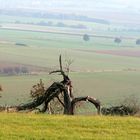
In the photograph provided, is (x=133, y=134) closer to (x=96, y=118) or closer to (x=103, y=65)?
(x=96, y=118)

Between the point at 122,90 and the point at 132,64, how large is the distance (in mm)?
31205

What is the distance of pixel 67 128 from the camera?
12.2 metres

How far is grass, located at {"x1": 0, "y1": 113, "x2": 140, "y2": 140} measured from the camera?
446 inches

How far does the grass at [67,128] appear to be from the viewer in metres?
11.3

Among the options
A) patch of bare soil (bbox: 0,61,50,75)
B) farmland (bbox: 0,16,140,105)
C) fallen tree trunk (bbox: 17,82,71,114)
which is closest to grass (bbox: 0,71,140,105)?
farmland (bbox: 0,16,140,105)

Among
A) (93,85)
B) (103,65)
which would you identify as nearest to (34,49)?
(103,65)

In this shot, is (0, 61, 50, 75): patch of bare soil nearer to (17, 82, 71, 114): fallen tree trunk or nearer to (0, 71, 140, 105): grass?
(0, 71, 140, 105): grass

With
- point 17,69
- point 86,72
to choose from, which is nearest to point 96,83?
point 86,72

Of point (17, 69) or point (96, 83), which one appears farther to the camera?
point (17, 69)

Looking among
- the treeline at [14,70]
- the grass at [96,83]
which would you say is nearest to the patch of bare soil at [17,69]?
the treeline at [14,70]

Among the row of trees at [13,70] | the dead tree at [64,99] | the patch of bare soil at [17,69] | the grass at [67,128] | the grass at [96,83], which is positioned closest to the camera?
the grass at [67,128]

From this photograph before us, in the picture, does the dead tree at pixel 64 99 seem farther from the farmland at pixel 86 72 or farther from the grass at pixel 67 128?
the farmland at pixel 86 72

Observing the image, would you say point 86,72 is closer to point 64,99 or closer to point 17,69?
point 17,69

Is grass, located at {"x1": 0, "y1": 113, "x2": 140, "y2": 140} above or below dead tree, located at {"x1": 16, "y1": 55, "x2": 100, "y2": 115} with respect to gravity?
below
